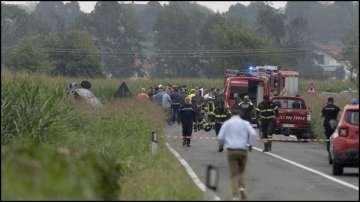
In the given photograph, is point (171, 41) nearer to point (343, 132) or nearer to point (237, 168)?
point (343, 132)

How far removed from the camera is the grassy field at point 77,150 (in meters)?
10.7

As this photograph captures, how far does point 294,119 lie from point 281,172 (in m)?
14.4

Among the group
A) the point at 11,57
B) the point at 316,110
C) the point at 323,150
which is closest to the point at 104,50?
the point at 11,57

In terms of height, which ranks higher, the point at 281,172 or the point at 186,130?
the point at 186,130

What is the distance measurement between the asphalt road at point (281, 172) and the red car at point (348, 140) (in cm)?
41

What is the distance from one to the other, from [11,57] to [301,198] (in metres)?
37.3

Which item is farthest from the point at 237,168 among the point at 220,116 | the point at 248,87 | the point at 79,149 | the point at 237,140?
the point at 248,87

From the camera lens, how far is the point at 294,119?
37000 millimetres

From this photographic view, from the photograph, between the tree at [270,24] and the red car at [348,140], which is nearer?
the red car at [348,140]

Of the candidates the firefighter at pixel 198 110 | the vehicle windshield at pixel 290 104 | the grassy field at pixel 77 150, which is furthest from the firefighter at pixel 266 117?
the firefighter at pixel 198 110

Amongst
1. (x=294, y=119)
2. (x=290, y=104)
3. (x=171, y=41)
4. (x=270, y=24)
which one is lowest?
(x=294, y=119)

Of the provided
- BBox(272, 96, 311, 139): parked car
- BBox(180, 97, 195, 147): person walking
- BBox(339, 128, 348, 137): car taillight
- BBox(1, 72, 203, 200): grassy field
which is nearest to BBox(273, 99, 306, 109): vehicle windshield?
BBox(272, 96, 311, 139): parked car

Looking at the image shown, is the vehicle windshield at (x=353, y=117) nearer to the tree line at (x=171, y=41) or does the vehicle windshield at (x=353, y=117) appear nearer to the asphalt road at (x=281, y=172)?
the asphalt road at (x=281, y=172)

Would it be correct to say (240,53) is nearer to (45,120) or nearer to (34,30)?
(34,30)
